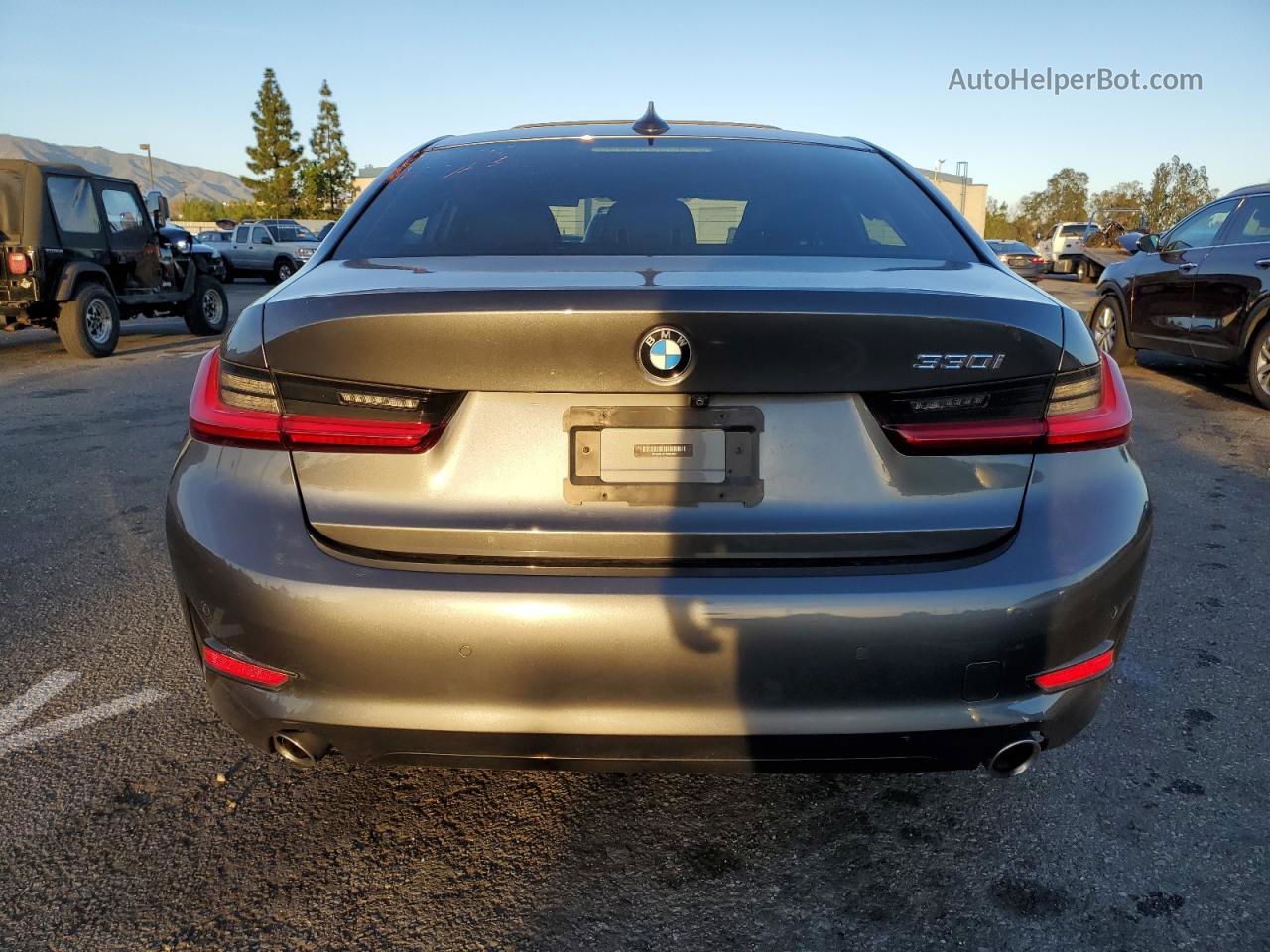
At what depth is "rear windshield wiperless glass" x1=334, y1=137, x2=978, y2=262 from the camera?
2.23 meters

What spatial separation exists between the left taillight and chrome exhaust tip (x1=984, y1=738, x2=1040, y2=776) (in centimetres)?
120

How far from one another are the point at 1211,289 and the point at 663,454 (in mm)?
7728

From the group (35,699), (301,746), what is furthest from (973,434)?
(35,699)

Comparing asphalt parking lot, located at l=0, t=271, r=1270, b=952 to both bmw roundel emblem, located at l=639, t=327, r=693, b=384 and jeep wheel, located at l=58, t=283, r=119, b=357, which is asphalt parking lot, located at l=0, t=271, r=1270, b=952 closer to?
bmw roundel emblem, located at l=639, t=327, r=693, b=384

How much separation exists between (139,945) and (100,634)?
174 centimetres

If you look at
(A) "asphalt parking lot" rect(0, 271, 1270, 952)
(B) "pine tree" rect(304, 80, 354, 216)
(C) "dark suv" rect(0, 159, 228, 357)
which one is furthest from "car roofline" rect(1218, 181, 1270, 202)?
(B) "pine tree" rect(304, 80, 354, 216)

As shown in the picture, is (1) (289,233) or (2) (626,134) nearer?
(2) (626,134)

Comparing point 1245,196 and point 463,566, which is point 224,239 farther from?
point 463,566

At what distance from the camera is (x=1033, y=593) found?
A: 1.69 meters

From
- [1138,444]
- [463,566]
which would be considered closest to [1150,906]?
Answer: [463,566]

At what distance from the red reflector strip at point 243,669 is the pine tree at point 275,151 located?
75.5 m

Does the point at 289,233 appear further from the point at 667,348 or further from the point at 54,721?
the point at 667,348

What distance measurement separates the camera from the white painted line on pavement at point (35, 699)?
8.74 feet

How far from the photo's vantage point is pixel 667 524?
5.52 ft
